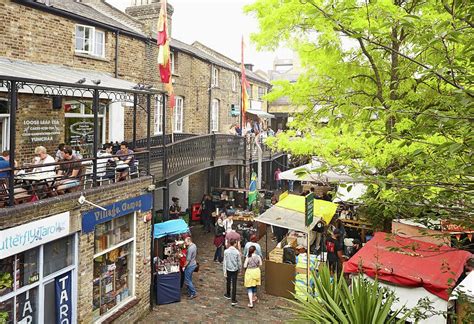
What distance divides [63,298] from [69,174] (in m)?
2.59

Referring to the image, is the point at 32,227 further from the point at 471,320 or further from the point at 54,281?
the point at 471,320

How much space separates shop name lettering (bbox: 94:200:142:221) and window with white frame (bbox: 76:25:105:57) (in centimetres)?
644

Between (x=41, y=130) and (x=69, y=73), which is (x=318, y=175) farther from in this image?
(x=41, y=130)

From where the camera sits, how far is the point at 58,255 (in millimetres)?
7680

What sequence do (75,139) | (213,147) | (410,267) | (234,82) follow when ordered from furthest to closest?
(234,82), (213,147), (75,139), (410,267)

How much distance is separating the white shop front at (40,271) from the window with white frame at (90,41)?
8.11 meters

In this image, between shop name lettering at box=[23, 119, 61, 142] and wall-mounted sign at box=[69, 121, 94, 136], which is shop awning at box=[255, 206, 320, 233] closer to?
wall-mounted sign at box=[69, 121, 94, 136]

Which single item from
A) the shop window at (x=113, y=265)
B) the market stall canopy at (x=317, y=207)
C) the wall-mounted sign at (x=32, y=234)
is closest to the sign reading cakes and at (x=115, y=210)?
the shop window at (x=113, y=265)

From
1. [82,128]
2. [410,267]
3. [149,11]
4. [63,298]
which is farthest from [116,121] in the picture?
[410,267]

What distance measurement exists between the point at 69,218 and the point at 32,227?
958 millimetres

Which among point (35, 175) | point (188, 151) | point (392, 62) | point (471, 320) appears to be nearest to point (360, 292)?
point (471, 320)

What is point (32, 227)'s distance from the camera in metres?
6.77

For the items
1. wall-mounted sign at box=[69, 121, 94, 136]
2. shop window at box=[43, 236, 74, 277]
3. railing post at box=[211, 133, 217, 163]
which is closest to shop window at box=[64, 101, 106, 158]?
wall-mounted sign at box=[69, 121, 94, 136]

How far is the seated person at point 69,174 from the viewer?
7998mm
